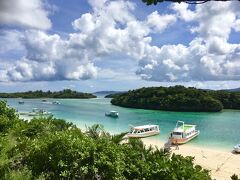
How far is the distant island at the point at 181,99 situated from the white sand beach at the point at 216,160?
60142 mm

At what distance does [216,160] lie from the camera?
113 ft

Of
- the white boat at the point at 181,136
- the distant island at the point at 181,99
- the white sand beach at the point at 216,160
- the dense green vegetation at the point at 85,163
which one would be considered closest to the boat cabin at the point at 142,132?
the white boat at the point at 181,136

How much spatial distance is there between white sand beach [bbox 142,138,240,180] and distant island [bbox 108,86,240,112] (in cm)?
6014

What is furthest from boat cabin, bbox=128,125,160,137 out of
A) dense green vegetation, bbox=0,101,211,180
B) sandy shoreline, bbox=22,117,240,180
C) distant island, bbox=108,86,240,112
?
distant island, bbox=108,86,240,112

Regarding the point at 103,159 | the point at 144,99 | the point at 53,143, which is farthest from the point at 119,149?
the point at 144,99

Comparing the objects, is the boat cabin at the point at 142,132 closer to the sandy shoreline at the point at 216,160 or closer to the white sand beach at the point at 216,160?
the sandy shoreline at the point at 216,160

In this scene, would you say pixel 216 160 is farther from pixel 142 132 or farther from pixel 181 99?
pixel 181 99

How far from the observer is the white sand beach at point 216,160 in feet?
97.5

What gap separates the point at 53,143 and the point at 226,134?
4249 cm

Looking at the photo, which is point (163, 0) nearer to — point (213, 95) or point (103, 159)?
point (103, 159)

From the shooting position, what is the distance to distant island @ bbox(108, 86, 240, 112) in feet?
333

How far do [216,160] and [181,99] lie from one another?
227 feet

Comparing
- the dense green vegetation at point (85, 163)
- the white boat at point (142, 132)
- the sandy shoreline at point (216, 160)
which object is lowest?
the sandy shoreline at point (216, 160)

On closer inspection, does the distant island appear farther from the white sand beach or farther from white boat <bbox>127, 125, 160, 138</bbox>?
the white sand beach
